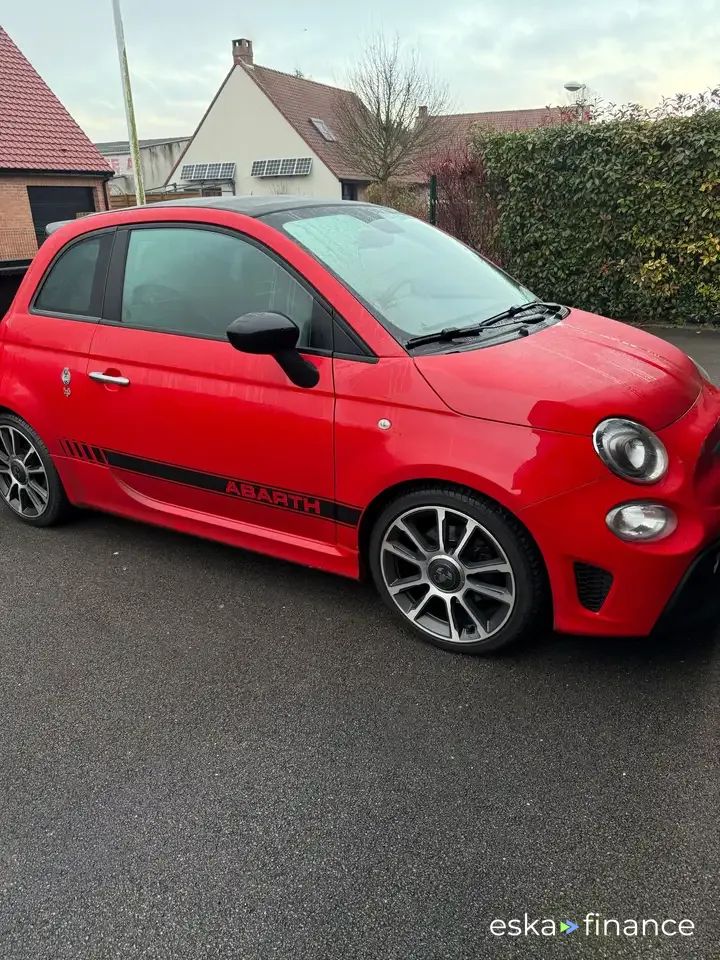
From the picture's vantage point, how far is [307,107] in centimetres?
3706

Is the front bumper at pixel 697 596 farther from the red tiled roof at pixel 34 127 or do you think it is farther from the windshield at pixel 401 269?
the red tiled roof at pixel 34 127

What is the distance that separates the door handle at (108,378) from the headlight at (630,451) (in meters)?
2.15

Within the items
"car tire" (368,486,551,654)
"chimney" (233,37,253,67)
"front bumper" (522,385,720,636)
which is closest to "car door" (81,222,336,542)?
"car tire" (368,486,551,654)

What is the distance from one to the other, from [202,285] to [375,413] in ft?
3.58

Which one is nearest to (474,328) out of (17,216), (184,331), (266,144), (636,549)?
(636,549)

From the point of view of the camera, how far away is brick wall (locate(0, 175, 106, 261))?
1917 cm

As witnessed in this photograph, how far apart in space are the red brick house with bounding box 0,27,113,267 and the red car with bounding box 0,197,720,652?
1758cm

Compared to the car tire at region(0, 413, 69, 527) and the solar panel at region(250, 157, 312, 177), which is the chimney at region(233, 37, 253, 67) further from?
the car tire at region(0, 413, 69, 527)

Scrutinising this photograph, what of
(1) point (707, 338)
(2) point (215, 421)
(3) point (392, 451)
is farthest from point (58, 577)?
(1) point (707, 338)

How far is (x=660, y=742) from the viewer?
7.97 ft

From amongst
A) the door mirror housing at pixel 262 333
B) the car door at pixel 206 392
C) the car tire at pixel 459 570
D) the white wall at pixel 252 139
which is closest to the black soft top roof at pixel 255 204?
the car door at pixel 206 392

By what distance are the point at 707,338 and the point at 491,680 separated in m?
7.51

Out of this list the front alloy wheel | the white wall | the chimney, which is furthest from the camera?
the chimney

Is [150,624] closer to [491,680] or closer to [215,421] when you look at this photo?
[215,421]
